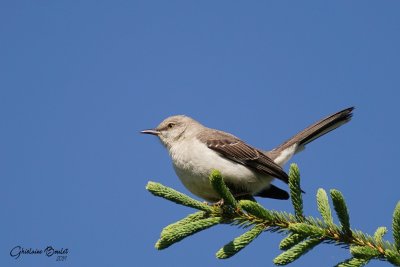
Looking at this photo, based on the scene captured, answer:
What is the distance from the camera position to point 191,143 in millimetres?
6773

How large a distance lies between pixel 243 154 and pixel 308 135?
1.38m

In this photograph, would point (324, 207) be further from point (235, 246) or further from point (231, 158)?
point (231, 158)

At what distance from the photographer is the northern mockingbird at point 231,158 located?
627 centimetres

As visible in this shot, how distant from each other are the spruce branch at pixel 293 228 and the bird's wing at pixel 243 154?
2.38 metres

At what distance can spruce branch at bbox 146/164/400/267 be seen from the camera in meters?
3.08

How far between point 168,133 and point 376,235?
489cm

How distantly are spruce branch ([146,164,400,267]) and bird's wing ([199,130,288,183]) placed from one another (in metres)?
2.38

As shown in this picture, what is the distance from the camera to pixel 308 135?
24.9ft

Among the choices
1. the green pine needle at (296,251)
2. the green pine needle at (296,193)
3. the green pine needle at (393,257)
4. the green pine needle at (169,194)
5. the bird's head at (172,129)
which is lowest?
the green pine needle at (393,257)

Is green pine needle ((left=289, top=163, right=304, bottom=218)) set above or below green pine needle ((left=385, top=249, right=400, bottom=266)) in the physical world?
above

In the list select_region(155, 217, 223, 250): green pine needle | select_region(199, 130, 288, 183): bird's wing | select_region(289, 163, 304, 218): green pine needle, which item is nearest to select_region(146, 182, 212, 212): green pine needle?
select_region(155, 217, 223, 250): green pine needle

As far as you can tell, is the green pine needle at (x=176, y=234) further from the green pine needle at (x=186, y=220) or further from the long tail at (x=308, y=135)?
the long tail at (x=308, y=135)

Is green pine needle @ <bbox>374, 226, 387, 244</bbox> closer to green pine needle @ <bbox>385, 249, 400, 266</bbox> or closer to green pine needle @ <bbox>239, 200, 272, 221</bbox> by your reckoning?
green pine needle @ <bbox>385, 249, 400, 266</bbox>

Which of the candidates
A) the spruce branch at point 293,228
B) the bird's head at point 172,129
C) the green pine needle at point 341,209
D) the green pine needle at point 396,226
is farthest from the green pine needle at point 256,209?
the bird's head at point 172,129
